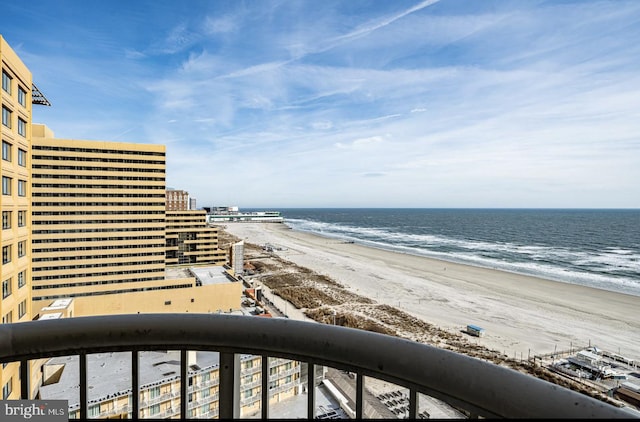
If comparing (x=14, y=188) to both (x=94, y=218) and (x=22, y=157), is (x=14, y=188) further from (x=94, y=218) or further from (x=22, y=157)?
(x=94, y=218)

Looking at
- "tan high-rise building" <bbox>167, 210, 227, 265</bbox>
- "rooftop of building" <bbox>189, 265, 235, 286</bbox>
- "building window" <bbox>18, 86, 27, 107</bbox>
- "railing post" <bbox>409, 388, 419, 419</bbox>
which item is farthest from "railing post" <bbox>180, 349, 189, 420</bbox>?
"tan high-rise building" <bbox>167, 210, 227, 265</bbox>

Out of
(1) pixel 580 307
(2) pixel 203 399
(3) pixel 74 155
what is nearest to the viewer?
(2) pixel 203 399

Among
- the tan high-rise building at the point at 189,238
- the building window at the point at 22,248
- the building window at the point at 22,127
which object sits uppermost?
the building window at the point at 22,127

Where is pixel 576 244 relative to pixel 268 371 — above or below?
below

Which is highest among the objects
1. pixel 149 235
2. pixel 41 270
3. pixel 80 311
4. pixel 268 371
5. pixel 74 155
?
pixel 74 155

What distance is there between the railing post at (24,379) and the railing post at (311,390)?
1037mm

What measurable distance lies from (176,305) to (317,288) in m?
12.8

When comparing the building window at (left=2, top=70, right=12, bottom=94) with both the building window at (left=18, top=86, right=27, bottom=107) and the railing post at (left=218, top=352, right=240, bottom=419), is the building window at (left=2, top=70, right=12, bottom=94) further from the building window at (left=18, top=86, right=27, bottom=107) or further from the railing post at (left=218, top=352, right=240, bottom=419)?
the railing post at (left=218, top=352, right=240, bottom=419)

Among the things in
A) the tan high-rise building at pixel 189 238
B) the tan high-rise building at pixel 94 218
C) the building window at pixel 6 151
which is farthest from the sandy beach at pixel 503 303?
the building window at pixel 6 151

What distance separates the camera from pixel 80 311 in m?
26.4

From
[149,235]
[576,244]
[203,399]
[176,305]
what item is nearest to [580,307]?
[176,305]

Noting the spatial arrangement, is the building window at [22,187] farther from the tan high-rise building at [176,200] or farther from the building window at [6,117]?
the tan high-rise building at [176,200]

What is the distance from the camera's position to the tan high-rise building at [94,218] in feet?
101

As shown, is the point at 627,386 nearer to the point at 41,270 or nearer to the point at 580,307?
the point at 580,307
